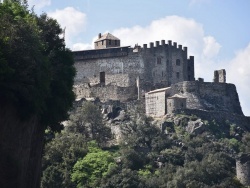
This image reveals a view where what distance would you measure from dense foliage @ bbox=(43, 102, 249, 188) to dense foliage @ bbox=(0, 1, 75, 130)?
23489mm

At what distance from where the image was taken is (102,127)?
84.0 m

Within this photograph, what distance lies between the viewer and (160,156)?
255 ft

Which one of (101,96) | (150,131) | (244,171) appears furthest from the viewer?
(101,96)

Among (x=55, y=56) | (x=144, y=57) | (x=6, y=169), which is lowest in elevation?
(x=6, y=169)

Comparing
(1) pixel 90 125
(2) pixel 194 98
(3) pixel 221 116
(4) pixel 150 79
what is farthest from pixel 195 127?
(4) pixel 150 79

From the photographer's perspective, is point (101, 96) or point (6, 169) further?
point (101, 96)

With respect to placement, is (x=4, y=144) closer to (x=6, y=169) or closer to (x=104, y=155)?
(x=6, y=169)

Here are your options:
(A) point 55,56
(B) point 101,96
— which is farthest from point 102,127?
(A) point 55,56

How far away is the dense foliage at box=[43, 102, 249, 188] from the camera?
70688 mm

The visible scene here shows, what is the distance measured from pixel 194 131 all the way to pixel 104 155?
36.9 feet

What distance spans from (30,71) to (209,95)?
52.6 m

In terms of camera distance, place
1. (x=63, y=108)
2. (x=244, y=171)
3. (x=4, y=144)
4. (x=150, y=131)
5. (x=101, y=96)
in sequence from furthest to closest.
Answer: (x=101, y=96), (x=150, y=131), (x=244, y=171), (x=63, y=108), (x=4, y=144)

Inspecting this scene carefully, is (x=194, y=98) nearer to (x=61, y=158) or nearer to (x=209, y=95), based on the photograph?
(x=209, y=95)

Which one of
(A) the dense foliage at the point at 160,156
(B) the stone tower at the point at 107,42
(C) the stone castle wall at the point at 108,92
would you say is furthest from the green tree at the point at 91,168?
(B) the stone tower at the point at 107,42
